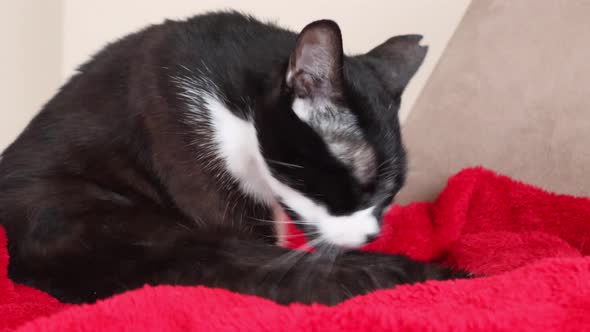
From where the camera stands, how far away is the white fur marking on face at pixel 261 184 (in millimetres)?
945

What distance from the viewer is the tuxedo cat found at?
33.2 inches

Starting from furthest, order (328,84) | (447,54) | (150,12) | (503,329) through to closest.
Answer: (150,12), (447,54), (328,84), (503,329)

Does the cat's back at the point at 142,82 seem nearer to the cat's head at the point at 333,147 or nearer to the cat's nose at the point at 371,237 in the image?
the cat's head at the point at 333,147

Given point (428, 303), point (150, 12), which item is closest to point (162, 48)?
point (150, 12)

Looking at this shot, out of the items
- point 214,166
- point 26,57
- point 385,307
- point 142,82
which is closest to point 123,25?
point 26,57

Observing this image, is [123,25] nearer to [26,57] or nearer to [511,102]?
[26,57]

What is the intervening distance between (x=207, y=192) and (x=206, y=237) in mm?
125

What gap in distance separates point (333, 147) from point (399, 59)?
0.27m

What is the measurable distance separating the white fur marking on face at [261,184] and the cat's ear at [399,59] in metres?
0.25

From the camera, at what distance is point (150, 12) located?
1.52m

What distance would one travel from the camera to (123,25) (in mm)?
1530

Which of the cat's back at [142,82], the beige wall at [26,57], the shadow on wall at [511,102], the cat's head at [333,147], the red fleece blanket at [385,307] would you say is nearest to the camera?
the red fleece blanket at [385,307]

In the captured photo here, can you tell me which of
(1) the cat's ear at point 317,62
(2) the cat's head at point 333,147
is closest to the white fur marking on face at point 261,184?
(2) the cat's head at point 333,147

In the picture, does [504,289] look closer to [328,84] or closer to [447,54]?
[328,84]
